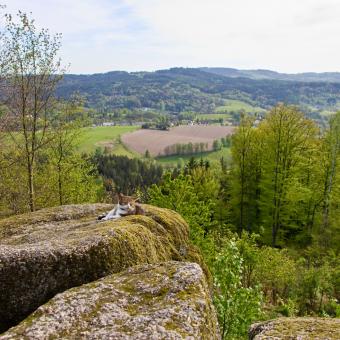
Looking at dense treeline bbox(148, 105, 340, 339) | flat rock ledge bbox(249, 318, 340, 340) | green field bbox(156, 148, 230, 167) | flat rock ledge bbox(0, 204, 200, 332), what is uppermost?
flat rock ledge bbox(0, 204, 200, 332)

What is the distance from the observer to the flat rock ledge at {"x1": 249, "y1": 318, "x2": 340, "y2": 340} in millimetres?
7309

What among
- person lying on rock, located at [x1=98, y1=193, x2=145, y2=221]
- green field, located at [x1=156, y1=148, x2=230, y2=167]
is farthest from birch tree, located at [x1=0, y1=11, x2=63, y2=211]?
green field, located at [x1=156, y1=148, x2=230, y2=167]

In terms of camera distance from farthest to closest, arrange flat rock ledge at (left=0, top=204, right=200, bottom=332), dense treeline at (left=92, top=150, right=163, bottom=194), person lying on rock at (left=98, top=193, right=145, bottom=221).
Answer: dense treeline at (left=92, top=150, right=163, bottom=194)
person lying on rock at (left=98, top=193, right=145, bottom=221)
flat rock ledge at (left=0, top=204, right=200, bottom=332)

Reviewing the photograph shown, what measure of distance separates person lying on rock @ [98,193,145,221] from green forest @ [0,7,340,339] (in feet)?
12.3

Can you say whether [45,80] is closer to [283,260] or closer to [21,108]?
[21,108]

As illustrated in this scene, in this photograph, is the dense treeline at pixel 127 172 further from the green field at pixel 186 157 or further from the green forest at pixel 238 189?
the green forest at pixel 238 189

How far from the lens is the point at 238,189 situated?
48188 mm

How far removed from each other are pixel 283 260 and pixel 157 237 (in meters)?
18.1

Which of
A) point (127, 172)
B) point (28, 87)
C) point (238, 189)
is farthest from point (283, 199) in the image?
point (127, 172)

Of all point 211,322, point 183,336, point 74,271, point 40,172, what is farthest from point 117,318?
point 40,172

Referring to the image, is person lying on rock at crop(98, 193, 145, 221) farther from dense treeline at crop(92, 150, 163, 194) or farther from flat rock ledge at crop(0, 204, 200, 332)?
dense treeline at crop(92, 150, 163, 194)

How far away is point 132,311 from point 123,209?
6899 millimetres

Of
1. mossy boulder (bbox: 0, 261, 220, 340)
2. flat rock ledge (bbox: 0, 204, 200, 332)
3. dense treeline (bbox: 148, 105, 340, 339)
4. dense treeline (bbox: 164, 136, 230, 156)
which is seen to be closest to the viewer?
mossy boulder (bbox: 0, 261, 220, 340)

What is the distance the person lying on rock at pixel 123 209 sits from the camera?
13.9 meters
